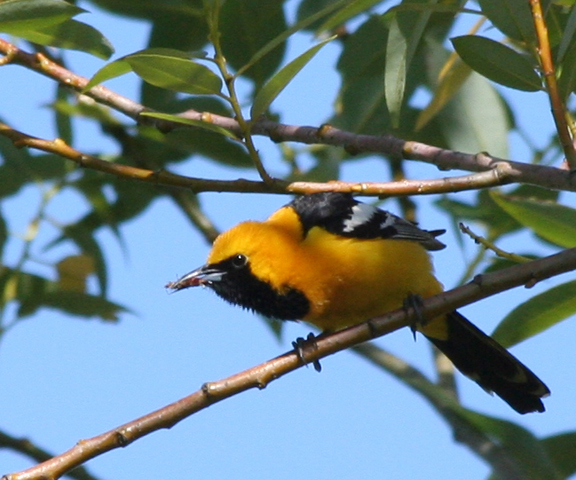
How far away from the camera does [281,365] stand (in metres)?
2.46

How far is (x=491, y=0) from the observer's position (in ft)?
7.78

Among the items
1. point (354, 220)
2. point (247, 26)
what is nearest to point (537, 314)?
point (354, 220)

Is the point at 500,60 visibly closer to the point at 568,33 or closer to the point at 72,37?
the point at 568,33

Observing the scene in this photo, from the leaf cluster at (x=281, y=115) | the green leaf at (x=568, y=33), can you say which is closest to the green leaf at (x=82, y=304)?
the leaf cluster at (x=281, y=115)

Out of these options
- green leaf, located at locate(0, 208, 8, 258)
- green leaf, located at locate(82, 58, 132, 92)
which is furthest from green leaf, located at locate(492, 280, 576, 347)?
green leaf, located at locate(0, 208, 8, 258)

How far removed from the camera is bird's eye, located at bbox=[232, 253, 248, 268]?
3586 mm

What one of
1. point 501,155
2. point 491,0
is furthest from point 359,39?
point 491,0

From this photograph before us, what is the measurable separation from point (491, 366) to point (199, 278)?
1.42 metres

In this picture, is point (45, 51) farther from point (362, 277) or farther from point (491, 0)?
point (491, 0)

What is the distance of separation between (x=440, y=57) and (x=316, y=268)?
1.04 m

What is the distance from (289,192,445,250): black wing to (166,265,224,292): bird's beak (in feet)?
1.38

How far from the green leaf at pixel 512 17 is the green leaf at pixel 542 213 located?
513 mm

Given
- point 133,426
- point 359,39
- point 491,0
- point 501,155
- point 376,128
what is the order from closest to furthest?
point 133,426, point 491,0, point 359,39, point 501,155, point 376,128

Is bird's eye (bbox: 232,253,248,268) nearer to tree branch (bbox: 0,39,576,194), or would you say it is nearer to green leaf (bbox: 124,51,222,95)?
tree branch (bbox: 0,39,576,194)
